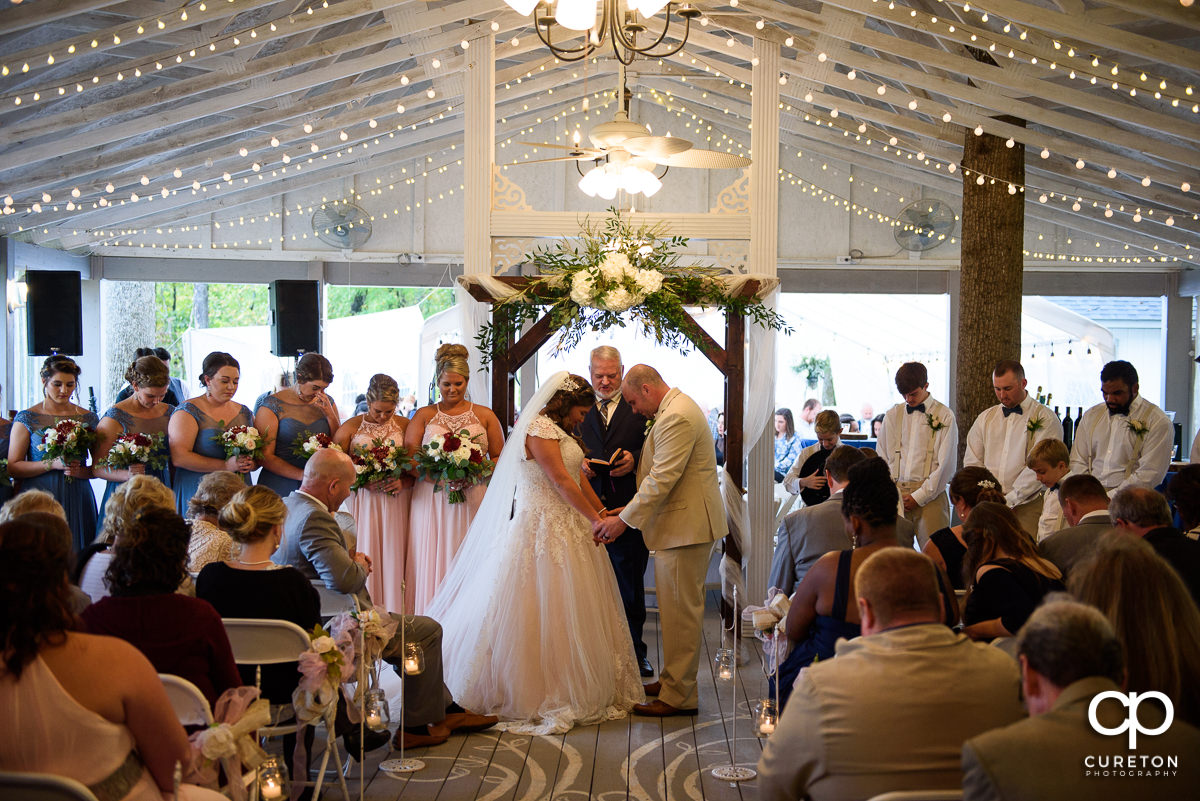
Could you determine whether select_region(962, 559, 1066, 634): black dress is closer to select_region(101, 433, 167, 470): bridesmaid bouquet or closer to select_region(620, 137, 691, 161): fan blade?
select_region(620, 137, 691, 161): fan blade

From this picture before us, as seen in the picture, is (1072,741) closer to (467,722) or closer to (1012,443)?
(467,722)

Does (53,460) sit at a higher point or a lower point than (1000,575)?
higher

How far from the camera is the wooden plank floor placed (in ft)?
13.3

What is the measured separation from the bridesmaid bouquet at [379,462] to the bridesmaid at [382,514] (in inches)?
2.9

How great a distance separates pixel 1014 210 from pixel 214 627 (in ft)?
22.3

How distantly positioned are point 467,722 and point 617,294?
7.77ft

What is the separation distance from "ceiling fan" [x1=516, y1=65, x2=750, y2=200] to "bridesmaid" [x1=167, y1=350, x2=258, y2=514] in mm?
2067

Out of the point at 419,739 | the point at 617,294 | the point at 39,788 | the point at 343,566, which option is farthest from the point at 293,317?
the point at 39,788

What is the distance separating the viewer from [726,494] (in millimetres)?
6336

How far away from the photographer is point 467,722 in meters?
4.74

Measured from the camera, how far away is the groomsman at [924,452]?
629cm

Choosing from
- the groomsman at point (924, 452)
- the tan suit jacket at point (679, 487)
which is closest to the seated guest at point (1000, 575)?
the tan suit jacket at point (679, 487)

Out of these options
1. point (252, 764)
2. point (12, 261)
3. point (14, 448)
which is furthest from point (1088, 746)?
point (12, 261)

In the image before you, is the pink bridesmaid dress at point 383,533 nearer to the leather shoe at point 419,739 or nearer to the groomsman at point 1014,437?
the leather shoe at point 419,739
